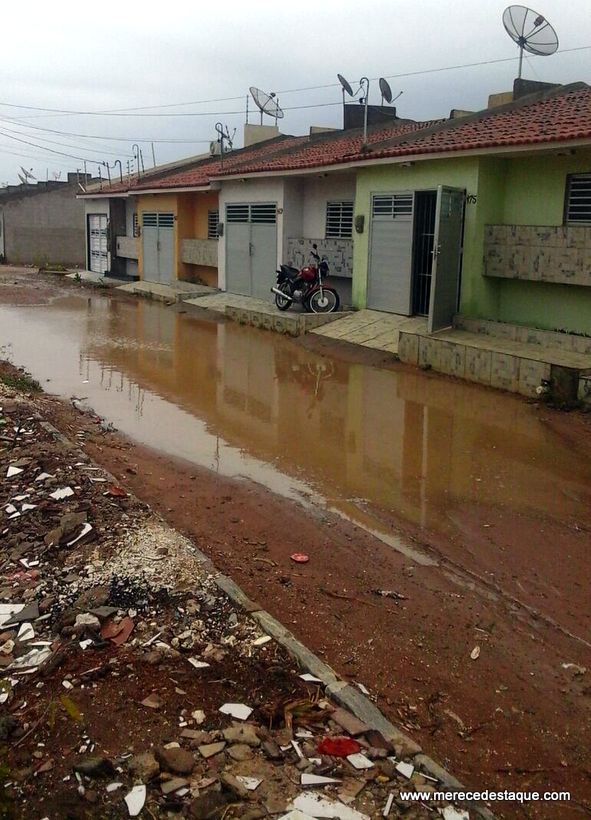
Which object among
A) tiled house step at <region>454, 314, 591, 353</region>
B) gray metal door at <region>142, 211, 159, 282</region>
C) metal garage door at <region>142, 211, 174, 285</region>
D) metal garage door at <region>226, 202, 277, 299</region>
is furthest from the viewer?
gray metal door at <region>142, 211, 159, 282</region>

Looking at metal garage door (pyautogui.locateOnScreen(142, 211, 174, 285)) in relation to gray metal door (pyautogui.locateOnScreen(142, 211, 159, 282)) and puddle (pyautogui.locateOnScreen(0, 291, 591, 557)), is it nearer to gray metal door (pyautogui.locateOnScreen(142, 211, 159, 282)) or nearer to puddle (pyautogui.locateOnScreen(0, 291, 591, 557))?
gray metal door (pyautogui.locateOnScreen(142, 211, 159, 282))

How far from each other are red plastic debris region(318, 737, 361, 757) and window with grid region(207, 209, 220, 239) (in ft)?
74.9

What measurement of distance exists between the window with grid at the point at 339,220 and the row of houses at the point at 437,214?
1.5 inches

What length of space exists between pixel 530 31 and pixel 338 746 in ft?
55.5

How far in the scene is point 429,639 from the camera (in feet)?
14.6

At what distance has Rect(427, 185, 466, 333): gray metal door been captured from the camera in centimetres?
1290

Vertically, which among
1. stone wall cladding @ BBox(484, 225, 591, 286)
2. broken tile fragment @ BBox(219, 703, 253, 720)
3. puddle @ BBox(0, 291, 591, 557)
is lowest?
puddle @ BBox(0, 291, 591, 557)

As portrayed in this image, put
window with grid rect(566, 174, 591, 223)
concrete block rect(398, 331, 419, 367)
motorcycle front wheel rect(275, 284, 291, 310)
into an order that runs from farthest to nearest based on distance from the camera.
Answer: motorcycle front wheel rect(275, 284, 291, 310)
concrete block rect(398, 331, 419, 367)
window with grid rect(566, 174, 591, 223)

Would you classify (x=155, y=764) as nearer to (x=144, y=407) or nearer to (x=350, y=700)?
(x=350, y=700)

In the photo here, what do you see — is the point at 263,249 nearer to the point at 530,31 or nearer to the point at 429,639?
the point at 530,31

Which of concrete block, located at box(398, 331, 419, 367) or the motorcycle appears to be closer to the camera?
concrete block, located at box(398, 331, 419, 367)

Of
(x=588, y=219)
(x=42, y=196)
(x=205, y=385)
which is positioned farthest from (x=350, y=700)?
(x=42, y=196)

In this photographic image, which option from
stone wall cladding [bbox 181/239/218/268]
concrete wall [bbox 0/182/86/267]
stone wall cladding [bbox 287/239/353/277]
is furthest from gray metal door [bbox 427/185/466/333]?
concrete wall [bbox 0/182/86/267]

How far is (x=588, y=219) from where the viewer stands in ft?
39.7
